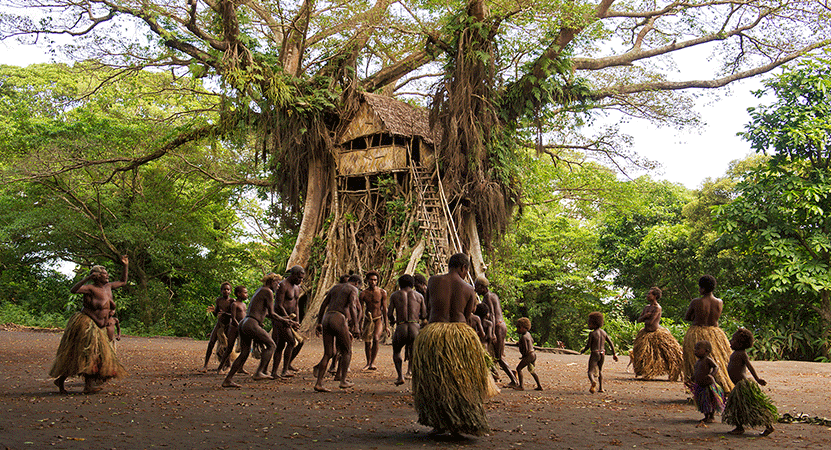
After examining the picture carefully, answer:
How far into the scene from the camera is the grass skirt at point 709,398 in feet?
22.6

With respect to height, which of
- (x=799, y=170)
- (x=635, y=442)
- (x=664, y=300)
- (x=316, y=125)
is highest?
(x=316, y=125)

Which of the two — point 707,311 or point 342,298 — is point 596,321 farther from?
point 342,298

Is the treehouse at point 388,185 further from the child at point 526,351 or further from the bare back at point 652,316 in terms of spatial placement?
the child at point 526,351

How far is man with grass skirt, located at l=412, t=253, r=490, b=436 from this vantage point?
18.8ft

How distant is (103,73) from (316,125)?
606 cm

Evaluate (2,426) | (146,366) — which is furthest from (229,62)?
(2,426)

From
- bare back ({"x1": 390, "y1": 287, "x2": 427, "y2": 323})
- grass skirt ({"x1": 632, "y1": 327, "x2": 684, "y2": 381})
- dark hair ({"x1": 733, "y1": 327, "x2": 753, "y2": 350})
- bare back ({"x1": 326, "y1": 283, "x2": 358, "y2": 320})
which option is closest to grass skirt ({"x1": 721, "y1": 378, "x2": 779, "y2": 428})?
dark hair ({"x1": 733, "y1": 327, "x2": 753, "y2": 350})

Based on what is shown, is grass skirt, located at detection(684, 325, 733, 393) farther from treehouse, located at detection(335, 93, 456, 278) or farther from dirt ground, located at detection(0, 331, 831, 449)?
treehouse, located at detection(335, 93, 456, 278)

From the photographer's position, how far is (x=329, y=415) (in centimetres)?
682

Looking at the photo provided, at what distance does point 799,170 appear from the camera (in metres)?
18.0

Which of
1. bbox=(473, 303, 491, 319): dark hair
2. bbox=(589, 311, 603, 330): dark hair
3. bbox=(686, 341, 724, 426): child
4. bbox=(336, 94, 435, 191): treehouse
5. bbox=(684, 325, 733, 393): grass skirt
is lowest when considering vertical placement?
bbox=(686, 341, 724, 426): child

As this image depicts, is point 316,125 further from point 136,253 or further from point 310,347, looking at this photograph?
point 136,253

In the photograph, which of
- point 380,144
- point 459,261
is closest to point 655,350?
point 459,261

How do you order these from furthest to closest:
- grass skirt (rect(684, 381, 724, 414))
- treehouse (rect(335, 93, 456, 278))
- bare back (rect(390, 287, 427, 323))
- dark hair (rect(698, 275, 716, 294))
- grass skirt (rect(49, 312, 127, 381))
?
treehouse (rect(335, 93, 456, 278)), bare back (rect(390, 287, 427, 323)), dark hair (rect(698, 275, 716, 294)), grass skirt (rect(49, 312, 127, 381)), grass skirt (rect(684, 381, 724, 414))
